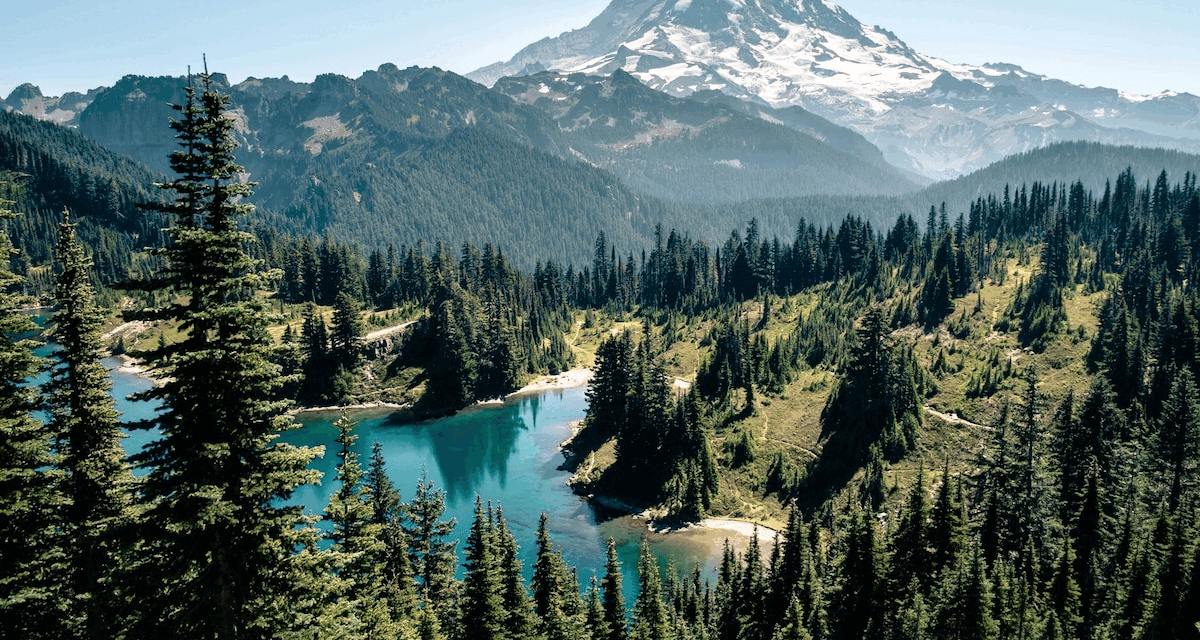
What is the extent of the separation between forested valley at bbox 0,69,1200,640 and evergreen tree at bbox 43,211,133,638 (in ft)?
0.37

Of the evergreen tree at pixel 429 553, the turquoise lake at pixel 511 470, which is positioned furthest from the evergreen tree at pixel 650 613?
the turquoise lake at pixel 511 470

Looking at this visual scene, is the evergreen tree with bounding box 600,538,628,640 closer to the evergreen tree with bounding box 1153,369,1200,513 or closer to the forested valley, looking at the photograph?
the forested valley

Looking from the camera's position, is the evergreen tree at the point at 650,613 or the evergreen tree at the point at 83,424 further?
the evergreen tree at the point at 650,613

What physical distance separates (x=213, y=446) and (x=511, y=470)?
11968 centimetres

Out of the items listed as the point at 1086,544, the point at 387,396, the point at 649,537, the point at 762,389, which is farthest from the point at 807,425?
the point at 387,396

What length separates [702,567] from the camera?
318ft

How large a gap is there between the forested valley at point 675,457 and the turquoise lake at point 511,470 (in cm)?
552

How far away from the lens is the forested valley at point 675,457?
65.5ft

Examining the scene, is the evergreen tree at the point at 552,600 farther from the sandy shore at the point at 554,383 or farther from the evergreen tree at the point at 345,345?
the evergreen tree at the point at 345,345

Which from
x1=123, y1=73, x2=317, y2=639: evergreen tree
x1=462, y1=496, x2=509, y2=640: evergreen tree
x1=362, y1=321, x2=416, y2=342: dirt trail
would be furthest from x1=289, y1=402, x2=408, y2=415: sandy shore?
x1=123, y1=73, x2=317, y2=639: evergreen tree

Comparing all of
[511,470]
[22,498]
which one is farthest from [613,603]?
[511,470]

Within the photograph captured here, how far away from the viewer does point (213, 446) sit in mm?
19031

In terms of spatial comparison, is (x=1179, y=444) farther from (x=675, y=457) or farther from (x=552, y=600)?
(x=552, y=600)

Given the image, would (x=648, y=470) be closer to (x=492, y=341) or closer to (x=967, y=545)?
(x=967, y=545)
